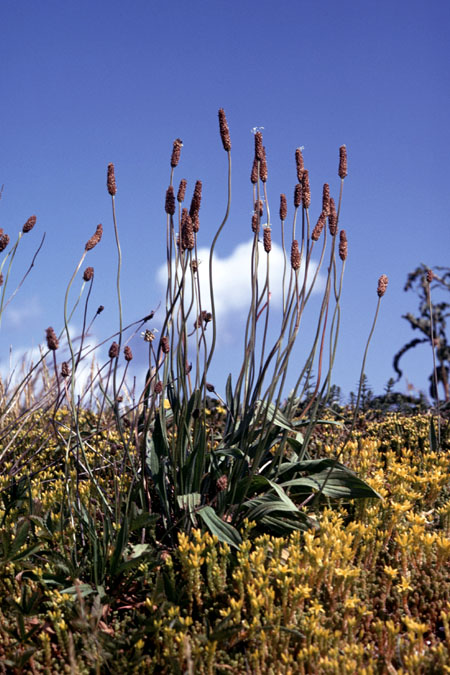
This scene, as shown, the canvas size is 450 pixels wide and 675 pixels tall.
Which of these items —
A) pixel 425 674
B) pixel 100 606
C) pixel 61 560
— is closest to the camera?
pixel 425 674

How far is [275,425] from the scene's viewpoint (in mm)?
3549

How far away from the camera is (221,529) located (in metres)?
2.94

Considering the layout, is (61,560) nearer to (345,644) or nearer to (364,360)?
(345,644)

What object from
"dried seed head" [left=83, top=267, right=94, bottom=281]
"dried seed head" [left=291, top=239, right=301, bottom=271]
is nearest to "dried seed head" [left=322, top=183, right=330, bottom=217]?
"dried seed head" [left=291, top=239, right=301, bottom=271]

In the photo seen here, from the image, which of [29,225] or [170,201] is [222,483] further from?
[29,225]

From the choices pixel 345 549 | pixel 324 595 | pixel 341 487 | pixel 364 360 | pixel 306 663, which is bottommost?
pixel 306 663

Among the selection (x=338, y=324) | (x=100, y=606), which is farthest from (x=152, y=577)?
(x=338, y=324)

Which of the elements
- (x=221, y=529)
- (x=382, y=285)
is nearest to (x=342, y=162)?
(x=382, y=285)

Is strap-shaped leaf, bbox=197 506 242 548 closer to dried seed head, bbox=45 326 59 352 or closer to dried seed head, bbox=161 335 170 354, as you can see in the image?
Result: dried seed head, bbox=161 335 170 354

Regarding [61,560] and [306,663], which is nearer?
[306,663]

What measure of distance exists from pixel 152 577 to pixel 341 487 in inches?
43.5

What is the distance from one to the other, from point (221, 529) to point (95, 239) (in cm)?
154

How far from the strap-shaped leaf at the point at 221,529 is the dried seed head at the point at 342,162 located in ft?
6.11

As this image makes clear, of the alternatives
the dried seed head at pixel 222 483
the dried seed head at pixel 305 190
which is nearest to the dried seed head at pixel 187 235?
the dried seed head at pixel 305 190
